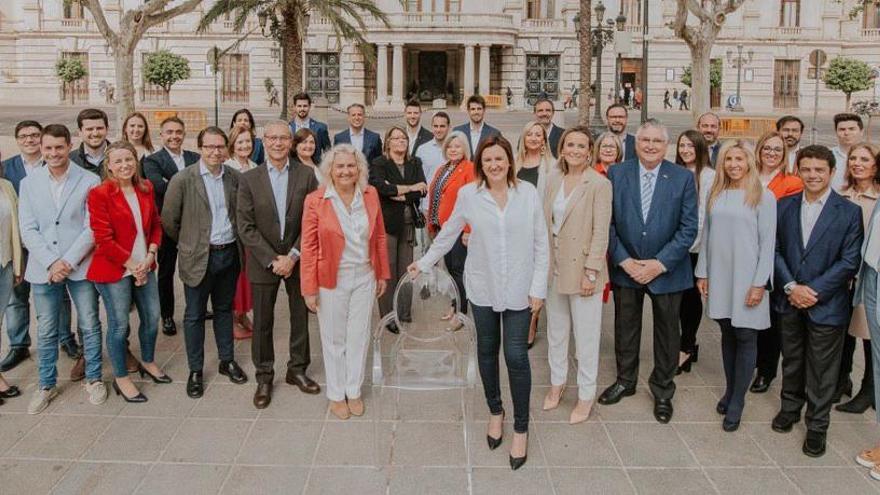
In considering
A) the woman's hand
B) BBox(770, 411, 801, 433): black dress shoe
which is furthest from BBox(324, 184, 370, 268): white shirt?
BBox(770, 411, 801, 433): black dress shoe

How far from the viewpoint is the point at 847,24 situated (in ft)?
157

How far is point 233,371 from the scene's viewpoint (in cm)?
619

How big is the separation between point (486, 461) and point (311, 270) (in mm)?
1663

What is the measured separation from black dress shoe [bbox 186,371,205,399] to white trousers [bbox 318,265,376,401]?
1.07 metres

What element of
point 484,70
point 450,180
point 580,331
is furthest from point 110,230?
point 484,70

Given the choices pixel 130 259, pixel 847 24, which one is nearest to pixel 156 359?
pixel 130 259

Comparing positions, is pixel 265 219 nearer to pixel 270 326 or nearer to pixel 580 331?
A: pixel 270 326

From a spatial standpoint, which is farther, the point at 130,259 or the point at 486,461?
the point at 130,259

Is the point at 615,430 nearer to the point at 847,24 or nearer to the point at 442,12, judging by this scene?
the point at 442,12

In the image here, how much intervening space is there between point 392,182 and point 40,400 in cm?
327

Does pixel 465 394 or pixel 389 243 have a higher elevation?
pixel 389 243

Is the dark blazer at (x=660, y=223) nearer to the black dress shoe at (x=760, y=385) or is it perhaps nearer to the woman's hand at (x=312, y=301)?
the black dress shoe at (x=760, y=385)

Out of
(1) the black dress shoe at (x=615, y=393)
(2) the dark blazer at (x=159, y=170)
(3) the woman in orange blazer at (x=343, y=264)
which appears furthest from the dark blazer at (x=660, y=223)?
(2) the dark blazer at (x=159, y=170)

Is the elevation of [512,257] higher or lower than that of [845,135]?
lower
